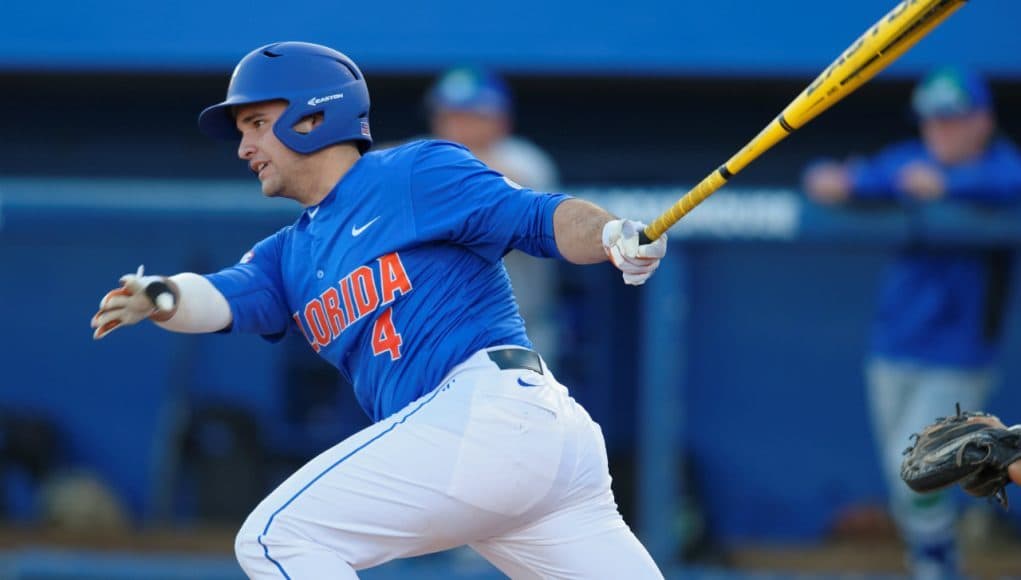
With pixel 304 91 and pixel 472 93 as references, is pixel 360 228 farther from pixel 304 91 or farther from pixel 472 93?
pixel 472 93

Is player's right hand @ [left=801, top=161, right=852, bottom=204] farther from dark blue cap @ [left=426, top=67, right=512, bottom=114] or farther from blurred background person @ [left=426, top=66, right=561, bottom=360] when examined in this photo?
dark blue cap @ [left=426, top=67, right=512, bottom=114]

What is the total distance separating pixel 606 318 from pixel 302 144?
166 inches

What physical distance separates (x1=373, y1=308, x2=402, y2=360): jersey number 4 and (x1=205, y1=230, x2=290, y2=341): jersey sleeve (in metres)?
0.33

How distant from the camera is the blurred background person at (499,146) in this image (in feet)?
19.2

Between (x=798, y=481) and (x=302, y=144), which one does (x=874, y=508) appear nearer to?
(x=798, y=481)

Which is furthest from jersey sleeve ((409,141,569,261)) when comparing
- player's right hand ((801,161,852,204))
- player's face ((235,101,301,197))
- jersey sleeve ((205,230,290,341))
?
player's right hand ((801,161,852,204))

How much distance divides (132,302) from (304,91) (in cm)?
61

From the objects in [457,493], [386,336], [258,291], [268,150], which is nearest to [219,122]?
[268,150]

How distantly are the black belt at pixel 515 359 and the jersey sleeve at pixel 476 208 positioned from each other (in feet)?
0.69

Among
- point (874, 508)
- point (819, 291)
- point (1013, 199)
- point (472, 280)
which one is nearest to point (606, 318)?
point (819, 291)

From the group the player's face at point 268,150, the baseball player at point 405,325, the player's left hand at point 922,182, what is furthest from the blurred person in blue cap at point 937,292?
the player's face at point 268,150

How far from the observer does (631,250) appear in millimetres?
3111

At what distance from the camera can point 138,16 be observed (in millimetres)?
6816

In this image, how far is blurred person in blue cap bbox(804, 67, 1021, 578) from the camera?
5.68 m
